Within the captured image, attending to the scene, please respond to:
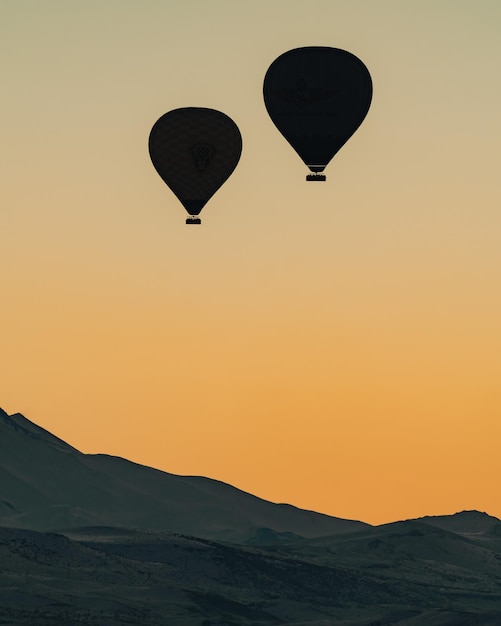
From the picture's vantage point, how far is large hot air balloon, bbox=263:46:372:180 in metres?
99.2

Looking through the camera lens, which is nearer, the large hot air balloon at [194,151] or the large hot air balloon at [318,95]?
the large hot air balloon at [318,95]

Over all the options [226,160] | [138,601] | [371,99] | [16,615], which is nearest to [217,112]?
[226,160]

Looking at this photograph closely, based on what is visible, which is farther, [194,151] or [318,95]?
[194,151]

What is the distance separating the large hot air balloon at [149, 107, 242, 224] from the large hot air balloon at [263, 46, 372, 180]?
5.62 meters

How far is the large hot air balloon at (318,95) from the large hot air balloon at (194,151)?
5.62m

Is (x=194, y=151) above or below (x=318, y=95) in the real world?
below

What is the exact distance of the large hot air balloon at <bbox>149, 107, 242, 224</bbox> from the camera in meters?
104

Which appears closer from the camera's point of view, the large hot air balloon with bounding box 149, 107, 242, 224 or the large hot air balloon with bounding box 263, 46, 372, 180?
the large hot air balloon with bounding box 263, 46, 372, 180

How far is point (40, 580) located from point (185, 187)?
103948 millimetres

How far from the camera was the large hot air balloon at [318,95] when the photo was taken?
3907 inches

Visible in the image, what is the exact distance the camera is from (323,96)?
100375mm

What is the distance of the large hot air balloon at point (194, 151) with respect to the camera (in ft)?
340

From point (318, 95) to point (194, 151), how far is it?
9530mm

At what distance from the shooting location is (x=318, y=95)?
10038 centimetres
